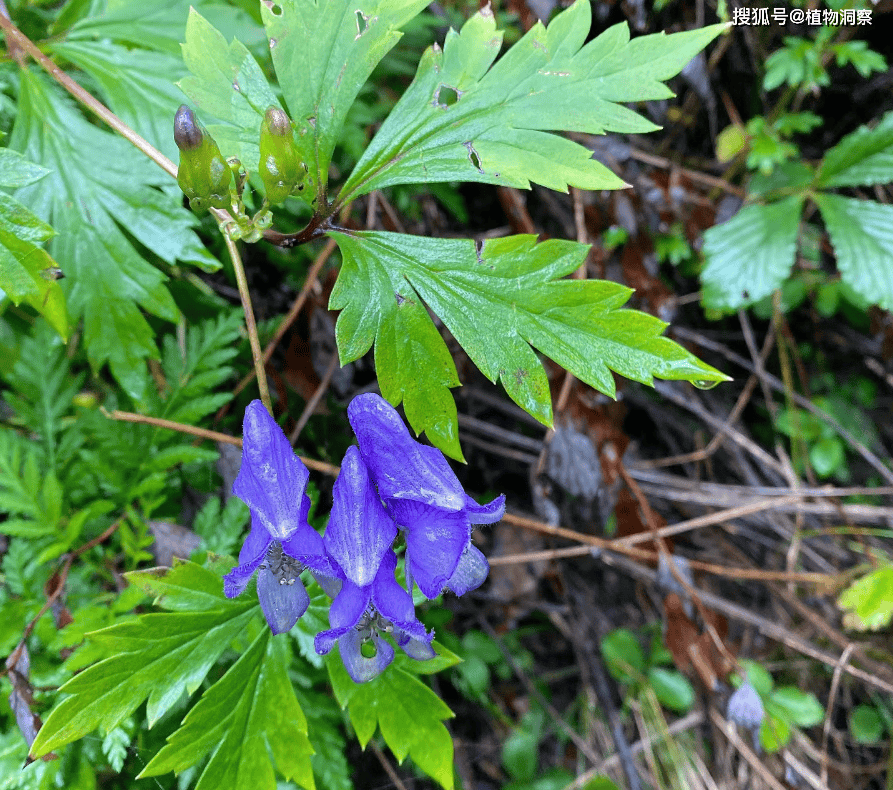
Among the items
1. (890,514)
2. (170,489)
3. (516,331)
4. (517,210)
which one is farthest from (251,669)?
(890,514)

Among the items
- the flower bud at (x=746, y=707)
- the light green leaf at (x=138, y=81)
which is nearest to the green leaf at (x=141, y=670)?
the light green leaf at (x=138, y=81)

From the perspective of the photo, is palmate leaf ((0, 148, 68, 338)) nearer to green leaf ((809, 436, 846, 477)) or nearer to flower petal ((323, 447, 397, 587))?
flower petal ((323, 447, 397, 587))

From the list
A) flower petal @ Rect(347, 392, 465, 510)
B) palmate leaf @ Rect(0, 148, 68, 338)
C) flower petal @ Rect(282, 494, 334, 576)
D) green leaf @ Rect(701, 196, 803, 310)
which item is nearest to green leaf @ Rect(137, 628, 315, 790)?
flower petal @ Rect(282, 494, 334, 576)

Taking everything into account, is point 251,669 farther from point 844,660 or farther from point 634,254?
point 844,660

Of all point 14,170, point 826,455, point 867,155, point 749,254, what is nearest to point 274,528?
point 14,170

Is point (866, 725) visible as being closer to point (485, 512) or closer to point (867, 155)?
point (867, 155)

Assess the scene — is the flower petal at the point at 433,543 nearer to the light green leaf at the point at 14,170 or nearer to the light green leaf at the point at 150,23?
the light green leaf at the point at 14,170
